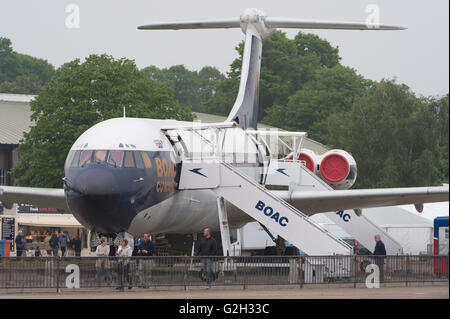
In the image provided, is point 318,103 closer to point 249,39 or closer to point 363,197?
point 249,39

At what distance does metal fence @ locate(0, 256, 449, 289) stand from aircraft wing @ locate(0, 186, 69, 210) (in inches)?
346

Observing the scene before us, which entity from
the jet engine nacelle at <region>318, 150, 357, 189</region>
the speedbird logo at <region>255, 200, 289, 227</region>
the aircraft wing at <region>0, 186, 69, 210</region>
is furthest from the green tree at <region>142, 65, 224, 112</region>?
the speedbird logo at <region>255, 200, 289, 227</region>

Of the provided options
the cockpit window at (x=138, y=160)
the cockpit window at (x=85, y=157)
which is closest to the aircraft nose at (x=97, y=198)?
the cockpit window at (x=85, y=157)

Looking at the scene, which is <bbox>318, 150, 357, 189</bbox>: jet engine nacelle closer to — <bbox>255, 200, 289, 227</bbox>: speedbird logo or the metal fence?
<bbox>255, 200, 289, 227</bbox>: speedbird logo

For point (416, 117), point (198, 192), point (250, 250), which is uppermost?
point (416, 117)

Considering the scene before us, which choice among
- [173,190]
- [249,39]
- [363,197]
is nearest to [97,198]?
[173,190]

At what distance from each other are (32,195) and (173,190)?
6.94 meters

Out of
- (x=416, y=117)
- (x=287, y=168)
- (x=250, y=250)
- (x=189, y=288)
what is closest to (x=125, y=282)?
(x=189, y=288)

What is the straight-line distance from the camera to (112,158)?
2730cm

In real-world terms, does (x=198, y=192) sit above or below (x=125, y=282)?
above

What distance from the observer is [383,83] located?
241 feet
